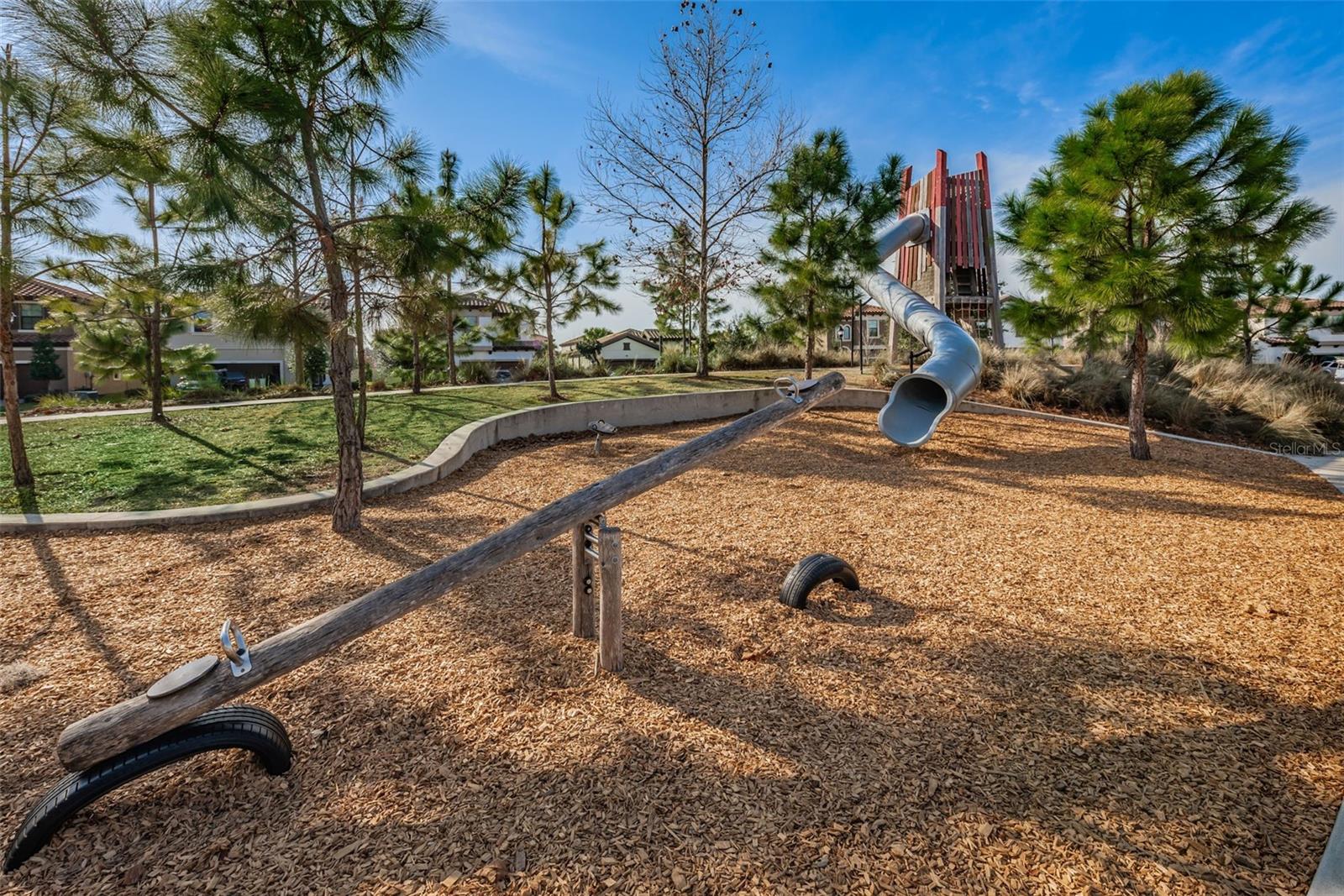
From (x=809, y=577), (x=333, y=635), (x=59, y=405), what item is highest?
(x=59, y=405)

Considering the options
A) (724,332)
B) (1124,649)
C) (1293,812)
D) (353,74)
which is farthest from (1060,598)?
(724,332)

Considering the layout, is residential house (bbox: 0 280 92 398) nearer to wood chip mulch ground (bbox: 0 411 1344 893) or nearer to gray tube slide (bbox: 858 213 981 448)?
wood chip mulch ground (bbox: 0 411 1344 893)

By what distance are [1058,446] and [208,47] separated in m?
10.2

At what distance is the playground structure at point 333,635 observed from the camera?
6.43ft

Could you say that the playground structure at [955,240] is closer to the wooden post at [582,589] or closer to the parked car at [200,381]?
the wooden post at [582,589]

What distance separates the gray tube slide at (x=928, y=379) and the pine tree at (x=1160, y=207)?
1.50 m

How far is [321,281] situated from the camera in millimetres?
5215

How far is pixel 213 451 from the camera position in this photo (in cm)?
730

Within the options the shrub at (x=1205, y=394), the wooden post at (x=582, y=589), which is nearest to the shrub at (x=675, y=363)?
the shrub at (x=1205, y=394)

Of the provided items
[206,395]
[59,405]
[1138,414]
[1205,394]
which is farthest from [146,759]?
[1205,394]

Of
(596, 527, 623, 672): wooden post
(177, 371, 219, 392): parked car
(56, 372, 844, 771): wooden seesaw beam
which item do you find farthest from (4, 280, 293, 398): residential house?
(596, 527, 623, 672): wooden post

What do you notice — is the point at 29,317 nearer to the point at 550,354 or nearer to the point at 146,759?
the point at 550,354

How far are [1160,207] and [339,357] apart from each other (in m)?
8.93

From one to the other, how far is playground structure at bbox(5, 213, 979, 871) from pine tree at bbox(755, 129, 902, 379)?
773 cm
